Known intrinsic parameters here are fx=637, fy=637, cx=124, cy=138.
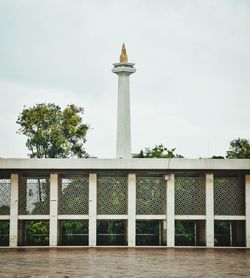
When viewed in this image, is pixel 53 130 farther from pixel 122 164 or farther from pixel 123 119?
pixel 122 164

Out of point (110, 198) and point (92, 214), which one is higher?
point (110, 198)

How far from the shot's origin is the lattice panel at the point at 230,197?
31.5 meters

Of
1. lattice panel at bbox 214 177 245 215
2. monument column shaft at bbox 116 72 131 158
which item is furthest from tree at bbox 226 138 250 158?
lattice panel at bbox 214 177 245 215

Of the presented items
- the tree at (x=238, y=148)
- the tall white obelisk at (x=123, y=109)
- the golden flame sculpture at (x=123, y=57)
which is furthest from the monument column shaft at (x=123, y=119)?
the tree at (x=238, y=148)

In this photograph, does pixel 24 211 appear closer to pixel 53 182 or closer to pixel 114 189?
pixel 53 182

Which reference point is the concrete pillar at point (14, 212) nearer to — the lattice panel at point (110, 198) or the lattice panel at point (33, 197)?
the lattice panel at point (33, 197)

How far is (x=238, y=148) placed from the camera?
59.8 m

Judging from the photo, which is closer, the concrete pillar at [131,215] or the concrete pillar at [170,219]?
the concrete pillar at [131,215]

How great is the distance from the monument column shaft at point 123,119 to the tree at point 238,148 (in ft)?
41.4

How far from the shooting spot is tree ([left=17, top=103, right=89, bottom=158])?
51.3 metres

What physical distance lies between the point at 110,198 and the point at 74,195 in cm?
178

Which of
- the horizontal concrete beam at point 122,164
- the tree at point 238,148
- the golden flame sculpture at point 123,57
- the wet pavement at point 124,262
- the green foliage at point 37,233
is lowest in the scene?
the wet pavement at point 124,262

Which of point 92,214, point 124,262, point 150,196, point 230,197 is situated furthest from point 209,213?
point 124,262

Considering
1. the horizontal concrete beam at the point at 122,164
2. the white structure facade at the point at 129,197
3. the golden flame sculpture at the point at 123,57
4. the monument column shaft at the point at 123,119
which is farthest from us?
the golden flame sculpture at the point at 123,57
